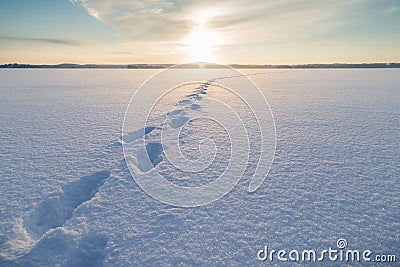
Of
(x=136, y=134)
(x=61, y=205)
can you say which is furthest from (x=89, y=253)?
(x=136, y=134)

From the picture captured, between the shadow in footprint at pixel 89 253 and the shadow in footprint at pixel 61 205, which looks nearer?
the shadow in footprint at pixel 89 253

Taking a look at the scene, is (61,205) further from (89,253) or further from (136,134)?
(136,134)

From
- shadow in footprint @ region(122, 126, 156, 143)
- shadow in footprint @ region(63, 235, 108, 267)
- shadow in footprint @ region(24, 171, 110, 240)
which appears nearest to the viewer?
shadow in footprint @ region(63, 235, 108, 267)

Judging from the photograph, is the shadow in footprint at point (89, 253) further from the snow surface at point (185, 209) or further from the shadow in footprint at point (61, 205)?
the shadow in footprint at point (61, 205)

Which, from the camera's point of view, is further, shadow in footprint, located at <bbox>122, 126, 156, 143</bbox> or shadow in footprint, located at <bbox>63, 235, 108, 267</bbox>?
shadow in footprint, located at <bbox>122, 126, 156, 143</bbox>

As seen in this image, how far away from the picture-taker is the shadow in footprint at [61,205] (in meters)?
2.02

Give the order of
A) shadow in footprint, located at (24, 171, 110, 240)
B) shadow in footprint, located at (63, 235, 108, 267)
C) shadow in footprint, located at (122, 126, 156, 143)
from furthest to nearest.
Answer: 1. shadow in footprint, located at (122, 126, 156, 143)
2. shadow in footprint, located at (24, 171, 110, 240)
3. shadow in footprint, located at (63, 235, 108, 267)

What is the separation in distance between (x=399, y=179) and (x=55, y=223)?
3.42 m

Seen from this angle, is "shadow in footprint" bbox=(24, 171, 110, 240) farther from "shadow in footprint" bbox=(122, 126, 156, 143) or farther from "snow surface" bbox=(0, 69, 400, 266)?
"shadow in footprint" bbox=(122, 126, 156, 143)

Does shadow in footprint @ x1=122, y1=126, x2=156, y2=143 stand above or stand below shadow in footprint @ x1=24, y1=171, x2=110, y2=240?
above

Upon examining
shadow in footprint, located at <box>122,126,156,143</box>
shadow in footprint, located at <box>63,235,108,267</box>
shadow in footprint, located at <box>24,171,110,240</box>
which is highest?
shadow in footprint, located at <box>122,126,156,143</box>

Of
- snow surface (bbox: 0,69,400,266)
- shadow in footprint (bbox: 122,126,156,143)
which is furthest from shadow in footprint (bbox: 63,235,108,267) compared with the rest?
shadow in footprint (bbox: 122,126,156,143)

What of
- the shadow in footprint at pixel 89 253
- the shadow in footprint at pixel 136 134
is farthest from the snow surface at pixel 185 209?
the shadow in footprint at pixel 136 134

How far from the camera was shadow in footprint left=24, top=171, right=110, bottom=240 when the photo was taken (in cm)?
202
